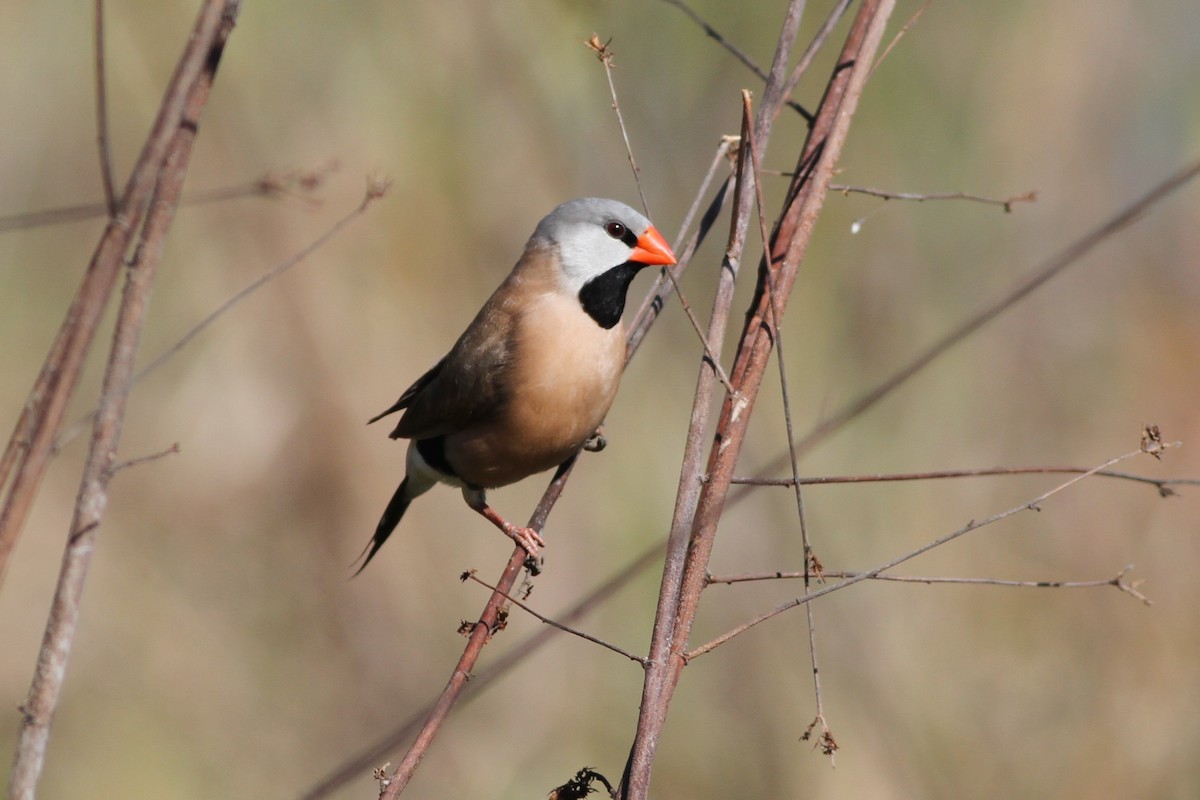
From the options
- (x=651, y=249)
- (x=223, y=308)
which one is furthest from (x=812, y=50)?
(x=223, y=308)

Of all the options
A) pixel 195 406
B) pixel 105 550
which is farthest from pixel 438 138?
pixel 105 550

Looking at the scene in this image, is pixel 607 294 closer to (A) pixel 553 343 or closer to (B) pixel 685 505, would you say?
(A) pixel 553 343

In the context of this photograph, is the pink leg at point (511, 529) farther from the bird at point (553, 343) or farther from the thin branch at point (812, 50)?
the thin branch at point (812, 50)

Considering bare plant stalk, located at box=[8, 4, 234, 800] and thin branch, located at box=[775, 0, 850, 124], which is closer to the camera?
bare plant stalk, located at box=[8, 4, 234, 800]

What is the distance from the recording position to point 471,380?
10.9 ft

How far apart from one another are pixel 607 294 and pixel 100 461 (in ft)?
5.49

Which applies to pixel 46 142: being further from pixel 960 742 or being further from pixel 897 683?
pixel 960 742

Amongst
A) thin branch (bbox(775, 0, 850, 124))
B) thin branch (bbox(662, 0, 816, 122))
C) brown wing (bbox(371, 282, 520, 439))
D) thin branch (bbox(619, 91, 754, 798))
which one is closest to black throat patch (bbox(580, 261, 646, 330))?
brown wing (bbox(371, 282, 520, 439))

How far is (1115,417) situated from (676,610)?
3.78 metres

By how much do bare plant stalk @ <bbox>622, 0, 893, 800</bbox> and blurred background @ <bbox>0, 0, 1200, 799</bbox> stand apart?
2335 mm

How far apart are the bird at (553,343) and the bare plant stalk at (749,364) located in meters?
0.78

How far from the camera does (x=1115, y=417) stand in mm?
4961

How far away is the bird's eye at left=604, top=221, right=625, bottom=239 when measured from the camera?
3.08m

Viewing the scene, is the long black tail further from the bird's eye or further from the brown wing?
the bird's eye
